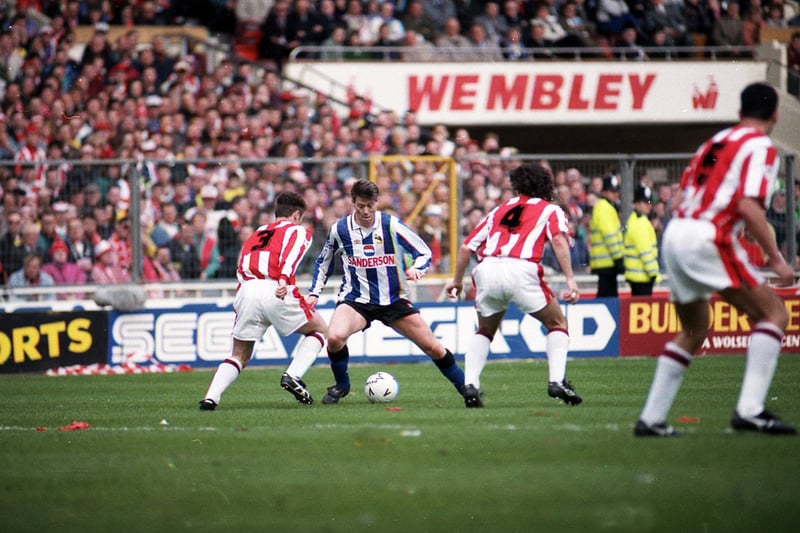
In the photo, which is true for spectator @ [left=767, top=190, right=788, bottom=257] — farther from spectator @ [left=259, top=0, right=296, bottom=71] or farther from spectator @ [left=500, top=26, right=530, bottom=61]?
spectator @ [left=259, top=0, right=296, bottom=71]

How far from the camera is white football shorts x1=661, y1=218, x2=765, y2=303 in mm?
7230

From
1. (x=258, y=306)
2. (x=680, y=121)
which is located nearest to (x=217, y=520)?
(x=258, y=306)

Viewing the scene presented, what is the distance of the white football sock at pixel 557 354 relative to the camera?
33.9ft

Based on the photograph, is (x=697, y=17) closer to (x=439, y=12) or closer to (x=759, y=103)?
(x=439, y=12)

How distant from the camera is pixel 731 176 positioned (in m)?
7.26

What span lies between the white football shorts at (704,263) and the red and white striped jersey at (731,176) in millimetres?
89

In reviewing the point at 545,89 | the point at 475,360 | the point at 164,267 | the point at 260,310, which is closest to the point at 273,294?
the point at 260,310

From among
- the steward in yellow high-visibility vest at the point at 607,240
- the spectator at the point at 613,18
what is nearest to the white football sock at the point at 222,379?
the steward in yellow high-visibility vest at the point at 607,240

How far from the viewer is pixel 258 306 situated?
35.5 ft

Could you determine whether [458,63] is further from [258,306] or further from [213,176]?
[258,306]

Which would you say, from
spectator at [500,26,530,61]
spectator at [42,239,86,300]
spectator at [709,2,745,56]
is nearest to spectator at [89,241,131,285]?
spectator at [42,239,86,300]

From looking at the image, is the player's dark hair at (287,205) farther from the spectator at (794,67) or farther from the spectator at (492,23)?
the spectator at (794,67)

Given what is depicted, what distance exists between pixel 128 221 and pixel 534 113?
10646mm

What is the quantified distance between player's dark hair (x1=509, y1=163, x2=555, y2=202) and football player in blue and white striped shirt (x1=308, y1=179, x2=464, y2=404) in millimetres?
1022
